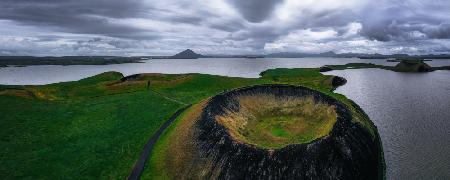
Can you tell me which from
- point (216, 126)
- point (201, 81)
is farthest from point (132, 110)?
point (201, 81)

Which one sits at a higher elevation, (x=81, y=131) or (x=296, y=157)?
(x=296, y=157)

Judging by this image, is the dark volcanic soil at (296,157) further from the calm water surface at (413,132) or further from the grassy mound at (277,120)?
the calm water surface at (413,132)

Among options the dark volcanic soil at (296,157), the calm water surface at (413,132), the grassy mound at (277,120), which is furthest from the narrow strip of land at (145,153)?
the calm water surface at (413,132)

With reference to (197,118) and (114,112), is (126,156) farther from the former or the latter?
(114,112)

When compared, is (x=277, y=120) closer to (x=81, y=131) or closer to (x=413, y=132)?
Answer: (x=413, y=132)

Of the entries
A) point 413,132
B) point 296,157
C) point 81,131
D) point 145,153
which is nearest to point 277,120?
point 296,157

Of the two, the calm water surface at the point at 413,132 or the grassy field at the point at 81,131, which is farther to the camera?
the grassy field at the point at 81,131
